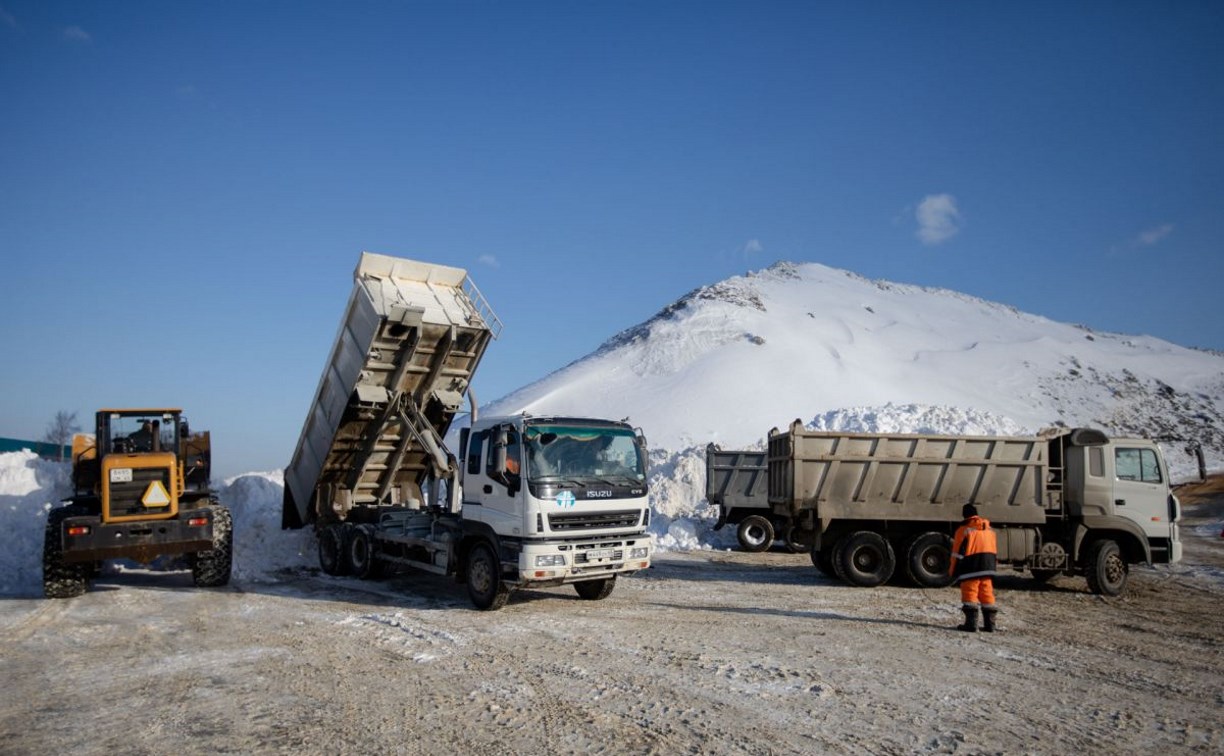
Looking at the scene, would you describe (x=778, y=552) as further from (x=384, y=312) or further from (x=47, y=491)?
(x=47, y=491)

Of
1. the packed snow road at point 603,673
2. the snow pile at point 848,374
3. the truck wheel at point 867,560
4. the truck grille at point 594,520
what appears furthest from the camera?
the snow pile at point 848,374

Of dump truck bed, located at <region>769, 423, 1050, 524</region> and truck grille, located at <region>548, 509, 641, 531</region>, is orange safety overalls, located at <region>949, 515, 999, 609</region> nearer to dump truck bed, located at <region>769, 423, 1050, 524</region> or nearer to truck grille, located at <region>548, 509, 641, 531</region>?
dump truck bed, located at <region>769, 423, 1050, 524</region>

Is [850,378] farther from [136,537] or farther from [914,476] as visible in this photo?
[136,537]

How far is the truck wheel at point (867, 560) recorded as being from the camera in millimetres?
12242

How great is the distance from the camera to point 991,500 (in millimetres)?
12102

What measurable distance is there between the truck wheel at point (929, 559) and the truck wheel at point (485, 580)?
643cm

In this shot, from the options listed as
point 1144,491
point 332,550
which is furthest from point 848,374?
point 332,550

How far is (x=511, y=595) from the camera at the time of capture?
36.7 ft

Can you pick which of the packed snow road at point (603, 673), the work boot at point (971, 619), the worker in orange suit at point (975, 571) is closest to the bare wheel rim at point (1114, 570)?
the packed snow road at point (603, 673)

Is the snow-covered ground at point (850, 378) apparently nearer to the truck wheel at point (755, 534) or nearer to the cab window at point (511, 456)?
the truck wheel at point (755, 534)

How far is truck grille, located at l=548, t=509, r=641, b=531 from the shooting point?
936 cm

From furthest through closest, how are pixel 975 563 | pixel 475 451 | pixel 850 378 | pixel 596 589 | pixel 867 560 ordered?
pixel 850 378, pixel 867 560, pixel 596 589, pixel 475 451, pixel 975 563

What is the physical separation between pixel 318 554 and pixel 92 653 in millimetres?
6409

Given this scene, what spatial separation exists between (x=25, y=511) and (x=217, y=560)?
618cm
